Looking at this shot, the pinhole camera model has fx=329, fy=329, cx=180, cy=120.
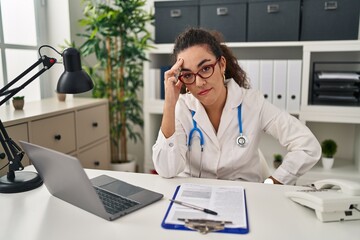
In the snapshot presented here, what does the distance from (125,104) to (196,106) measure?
1.40m

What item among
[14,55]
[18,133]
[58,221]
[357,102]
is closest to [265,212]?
[58,221]

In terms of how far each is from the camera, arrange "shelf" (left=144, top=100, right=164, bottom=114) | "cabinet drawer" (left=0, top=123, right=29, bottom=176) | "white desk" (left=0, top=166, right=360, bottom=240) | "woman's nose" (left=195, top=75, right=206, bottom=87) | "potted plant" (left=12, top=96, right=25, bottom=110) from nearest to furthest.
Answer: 1. "white desk" (left=0, top=166, right=360, bottom=240)
2. "woman's nose" (left=195, top=75, right=206, bottom=87)
3. "cabinet drawer" (left=0, top=123, right=29, bottom=176)
4. "potted plant" (left=12, top=96, right=25, bottom=110)
5. "shelf" (left=144, top=100, right=164, bottom=114)

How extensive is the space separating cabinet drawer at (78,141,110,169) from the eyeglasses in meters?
1.21

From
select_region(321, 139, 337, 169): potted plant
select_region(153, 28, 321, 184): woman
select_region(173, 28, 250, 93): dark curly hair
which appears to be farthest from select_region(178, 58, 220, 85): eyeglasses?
select_region(321, 139, 337, 169): potted plant

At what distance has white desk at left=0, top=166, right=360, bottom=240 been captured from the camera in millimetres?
868

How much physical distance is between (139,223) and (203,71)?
76 cm

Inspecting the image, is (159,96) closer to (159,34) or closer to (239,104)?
(159,34)

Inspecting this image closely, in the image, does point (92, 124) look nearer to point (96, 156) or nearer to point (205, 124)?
point (96, 156)

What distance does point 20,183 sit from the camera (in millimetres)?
1197

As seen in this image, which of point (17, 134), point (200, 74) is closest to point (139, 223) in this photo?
point (200, 74)

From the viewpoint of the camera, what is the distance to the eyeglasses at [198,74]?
146 centimetres

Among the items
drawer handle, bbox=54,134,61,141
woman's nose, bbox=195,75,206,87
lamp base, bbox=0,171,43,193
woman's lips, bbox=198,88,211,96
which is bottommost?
drawer handle, bbox=54,134,61,141

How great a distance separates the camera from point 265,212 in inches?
39.4

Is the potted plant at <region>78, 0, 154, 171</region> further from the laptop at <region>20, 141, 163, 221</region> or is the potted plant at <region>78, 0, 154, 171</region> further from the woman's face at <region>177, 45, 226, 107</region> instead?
the laptop at <region>20, 141, 163, 221</region>
